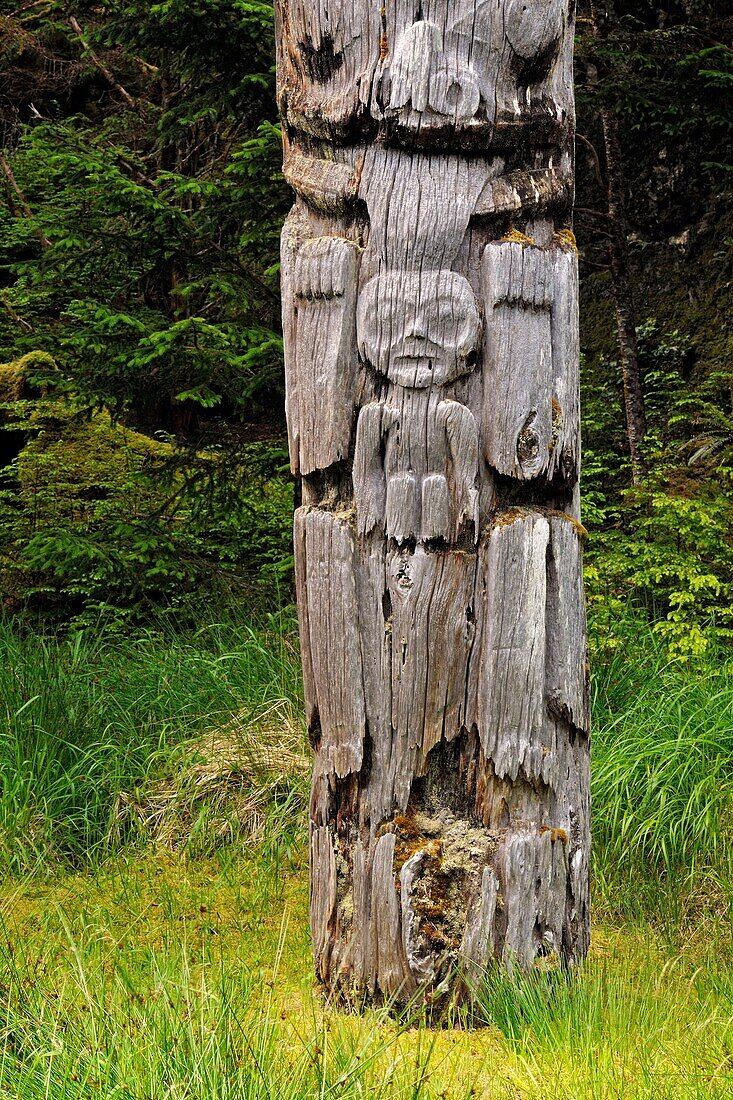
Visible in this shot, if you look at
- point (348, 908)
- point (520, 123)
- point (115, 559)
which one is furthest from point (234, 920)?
point (115, 559)

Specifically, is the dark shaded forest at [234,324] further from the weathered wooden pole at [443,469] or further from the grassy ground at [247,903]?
the weathered wooden pole at [443,469]

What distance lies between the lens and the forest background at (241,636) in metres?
2.35

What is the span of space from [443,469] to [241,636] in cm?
350

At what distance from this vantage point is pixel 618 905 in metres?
3.59

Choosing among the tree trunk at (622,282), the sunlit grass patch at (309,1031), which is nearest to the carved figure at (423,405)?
the sunlit grass patch at (309,1031)

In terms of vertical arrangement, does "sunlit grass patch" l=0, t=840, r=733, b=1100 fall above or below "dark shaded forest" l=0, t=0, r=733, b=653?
below

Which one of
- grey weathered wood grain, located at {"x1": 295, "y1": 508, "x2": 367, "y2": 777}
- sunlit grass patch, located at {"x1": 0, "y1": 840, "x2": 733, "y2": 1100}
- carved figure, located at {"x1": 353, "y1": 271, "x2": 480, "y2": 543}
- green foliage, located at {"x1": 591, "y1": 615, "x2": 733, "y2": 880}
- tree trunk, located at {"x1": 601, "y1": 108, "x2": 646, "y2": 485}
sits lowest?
sunlit grass patch, located at {"x1": 0, "y1": 840, "x2": 733, "y2": 1100}

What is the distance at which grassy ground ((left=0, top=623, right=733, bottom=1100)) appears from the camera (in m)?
2.19

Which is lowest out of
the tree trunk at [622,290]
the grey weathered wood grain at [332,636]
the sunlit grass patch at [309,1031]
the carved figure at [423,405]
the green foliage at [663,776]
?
the sunlit grass patch at [309,1031]

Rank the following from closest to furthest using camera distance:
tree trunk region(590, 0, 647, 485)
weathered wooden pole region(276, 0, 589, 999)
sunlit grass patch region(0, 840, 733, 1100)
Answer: sunlit grass patch region(0, 840, 733, 1100), weathered wooden pole region(276, 0, 589, 999), tree trunk region(590, 0, 647, 485)

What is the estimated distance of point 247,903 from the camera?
3.65 metres

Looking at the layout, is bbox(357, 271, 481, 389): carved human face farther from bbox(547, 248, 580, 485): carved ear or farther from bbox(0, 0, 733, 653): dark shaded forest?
bbox(0, 0, 733, 653): dark shaded forest

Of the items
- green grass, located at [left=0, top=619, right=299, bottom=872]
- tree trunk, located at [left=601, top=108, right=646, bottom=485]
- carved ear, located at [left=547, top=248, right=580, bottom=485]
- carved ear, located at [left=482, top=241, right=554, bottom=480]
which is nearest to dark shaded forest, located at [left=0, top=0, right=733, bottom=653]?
tree trunk, located at [left=601, top=108, right=646, bottom=485]

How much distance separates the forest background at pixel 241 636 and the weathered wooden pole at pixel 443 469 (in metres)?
0.30
